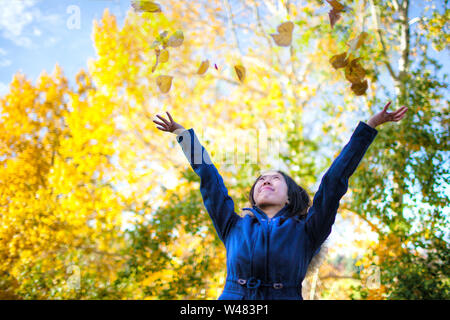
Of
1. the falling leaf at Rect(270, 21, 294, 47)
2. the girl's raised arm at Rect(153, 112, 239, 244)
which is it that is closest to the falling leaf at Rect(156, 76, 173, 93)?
the girl's raised arm at Rect(153, 112, 239, 244)

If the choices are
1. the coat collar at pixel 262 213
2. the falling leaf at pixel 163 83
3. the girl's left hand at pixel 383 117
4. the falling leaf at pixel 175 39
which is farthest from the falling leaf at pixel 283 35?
the coat collar at pixel 262 213

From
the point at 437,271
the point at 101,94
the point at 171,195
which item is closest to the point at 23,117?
the point at 101,94

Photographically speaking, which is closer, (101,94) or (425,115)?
(425,115)

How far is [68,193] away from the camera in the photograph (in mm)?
5613

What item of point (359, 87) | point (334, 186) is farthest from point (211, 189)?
point (359, 87)

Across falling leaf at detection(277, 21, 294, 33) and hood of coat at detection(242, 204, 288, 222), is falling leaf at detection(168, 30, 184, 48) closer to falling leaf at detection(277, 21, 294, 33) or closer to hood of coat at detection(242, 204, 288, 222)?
falling leaf at detection(277, 21, 294, 33)

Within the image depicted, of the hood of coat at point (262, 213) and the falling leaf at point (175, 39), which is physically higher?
the falling leaf at point (175, 39)

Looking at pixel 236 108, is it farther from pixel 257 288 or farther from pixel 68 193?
pixel 257 288

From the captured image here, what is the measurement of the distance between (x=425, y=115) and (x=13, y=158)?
6405 millimetres

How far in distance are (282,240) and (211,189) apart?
35 cm

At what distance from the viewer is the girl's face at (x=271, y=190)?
4.77ft

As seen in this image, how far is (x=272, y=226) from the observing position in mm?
1315

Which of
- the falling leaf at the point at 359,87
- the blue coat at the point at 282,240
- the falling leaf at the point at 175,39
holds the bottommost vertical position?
the blue coat at the point at 282,240

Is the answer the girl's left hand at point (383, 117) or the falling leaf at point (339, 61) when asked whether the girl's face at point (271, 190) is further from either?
the falling leaf at point (339, 61)
